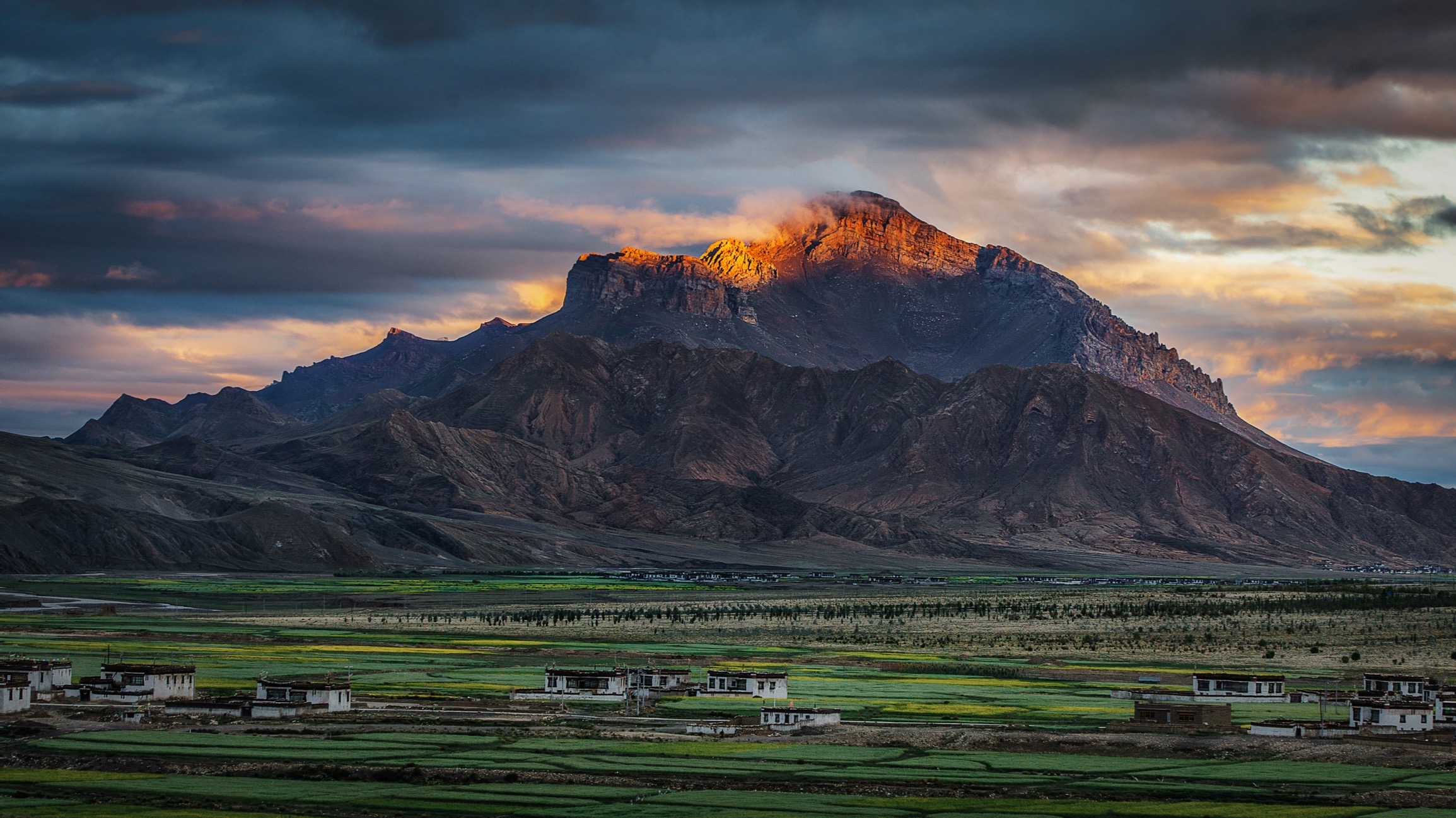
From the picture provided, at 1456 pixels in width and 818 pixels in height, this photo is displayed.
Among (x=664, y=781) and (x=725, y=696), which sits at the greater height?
(x=725, y=696)

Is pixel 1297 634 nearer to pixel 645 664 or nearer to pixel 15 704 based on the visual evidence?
pixel 645 664

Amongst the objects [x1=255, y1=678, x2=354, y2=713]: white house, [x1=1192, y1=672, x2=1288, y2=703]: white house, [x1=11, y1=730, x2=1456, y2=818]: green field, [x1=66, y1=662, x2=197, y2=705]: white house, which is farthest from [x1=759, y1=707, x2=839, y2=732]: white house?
[x1=66, y1=662, x2=197, y2=705]: white house

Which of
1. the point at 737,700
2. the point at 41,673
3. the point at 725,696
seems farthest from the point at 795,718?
the point at 41,673

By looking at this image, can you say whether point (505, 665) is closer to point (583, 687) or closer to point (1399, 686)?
point (583, 687)

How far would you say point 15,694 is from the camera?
206ft

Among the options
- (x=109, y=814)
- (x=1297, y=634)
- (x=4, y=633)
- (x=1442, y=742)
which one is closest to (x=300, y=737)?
(x=109, y=814)

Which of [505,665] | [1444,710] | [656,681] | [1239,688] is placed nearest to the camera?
[1444,710]

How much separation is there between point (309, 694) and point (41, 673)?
13.9 metres

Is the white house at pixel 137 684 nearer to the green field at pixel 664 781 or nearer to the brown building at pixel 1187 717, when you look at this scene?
the green field at pixel 664 781

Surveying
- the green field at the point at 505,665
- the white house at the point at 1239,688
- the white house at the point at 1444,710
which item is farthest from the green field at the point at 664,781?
the white house at the point at 1239,688

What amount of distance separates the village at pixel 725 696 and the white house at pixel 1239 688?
0.06m

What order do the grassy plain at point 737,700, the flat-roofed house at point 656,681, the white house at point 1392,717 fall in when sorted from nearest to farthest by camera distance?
the grassy plain at point 737,700 → the white house at point 1392,717 → the flat-roofed house at point 656,681

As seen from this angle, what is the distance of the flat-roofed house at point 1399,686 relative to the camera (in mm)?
65750

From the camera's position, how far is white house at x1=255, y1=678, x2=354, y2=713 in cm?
6356
